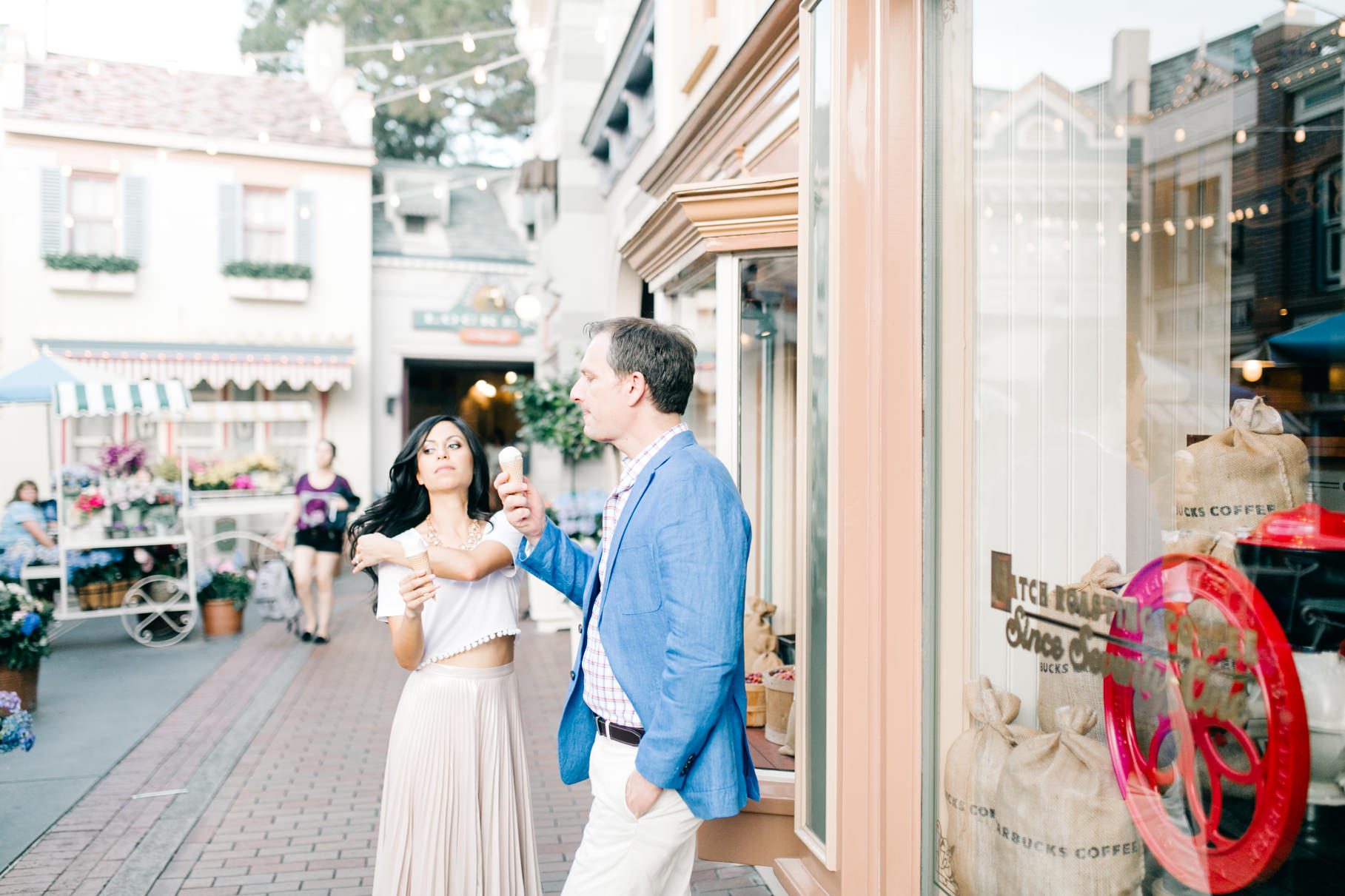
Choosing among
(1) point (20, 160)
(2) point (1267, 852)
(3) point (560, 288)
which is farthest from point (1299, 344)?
(1) point (20, 160)

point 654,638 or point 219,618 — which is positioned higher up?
point 654,638

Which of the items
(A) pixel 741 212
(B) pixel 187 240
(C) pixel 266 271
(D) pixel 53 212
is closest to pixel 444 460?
(A) pixel 741 212

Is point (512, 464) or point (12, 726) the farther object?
point (12, 726)

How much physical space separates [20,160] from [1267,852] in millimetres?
17706

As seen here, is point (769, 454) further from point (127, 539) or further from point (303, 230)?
point (303, 230)

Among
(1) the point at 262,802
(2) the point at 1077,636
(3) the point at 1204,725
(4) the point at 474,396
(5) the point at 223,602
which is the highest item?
(4) the point at 474,396

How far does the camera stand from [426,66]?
23.6m

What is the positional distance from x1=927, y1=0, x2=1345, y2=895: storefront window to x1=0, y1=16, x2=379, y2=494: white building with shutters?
47.8ft

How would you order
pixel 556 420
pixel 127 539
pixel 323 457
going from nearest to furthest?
pixel 127 539, pixel 323 457, pixel 556 420

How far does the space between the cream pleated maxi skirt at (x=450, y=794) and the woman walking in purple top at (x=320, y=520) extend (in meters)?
5.91

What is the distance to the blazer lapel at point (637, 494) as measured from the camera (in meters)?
2.25

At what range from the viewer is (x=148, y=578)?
→ 8609mm

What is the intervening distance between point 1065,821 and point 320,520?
7.62 meters

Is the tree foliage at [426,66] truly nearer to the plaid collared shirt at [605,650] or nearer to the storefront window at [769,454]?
the storefront window at [769,454]
